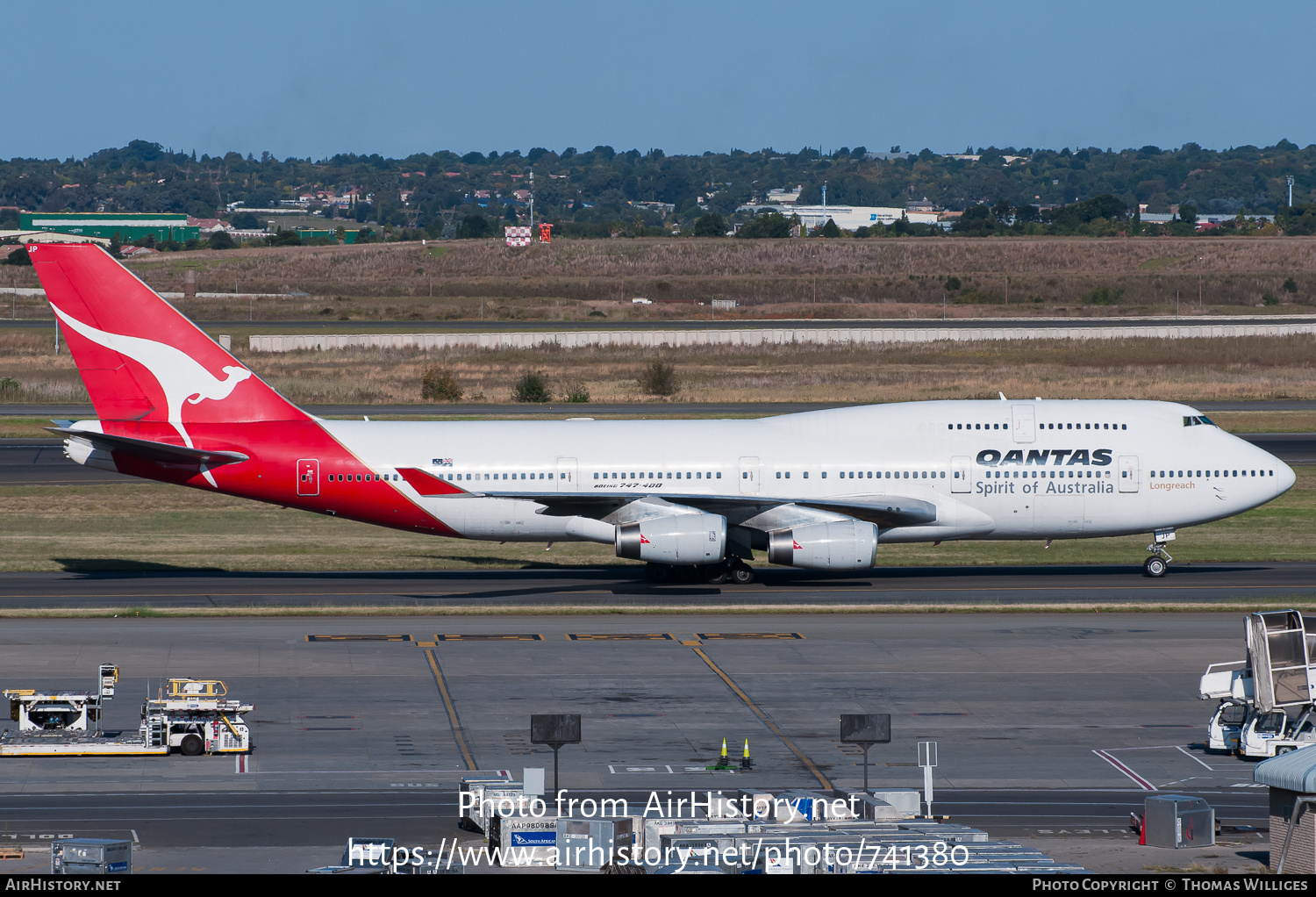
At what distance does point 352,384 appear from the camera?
9431cm

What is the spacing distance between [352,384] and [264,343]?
828 inches

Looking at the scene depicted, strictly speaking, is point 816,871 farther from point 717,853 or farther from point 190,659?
point 190,659

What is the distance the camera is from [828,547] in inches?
1636

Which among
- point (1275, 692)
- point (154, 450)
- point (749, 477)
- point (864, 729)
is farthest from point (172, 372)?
point (1275, 692)

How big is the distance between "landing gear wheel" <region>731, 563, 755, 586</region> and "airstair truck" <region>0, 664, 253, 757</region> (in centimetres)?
2024

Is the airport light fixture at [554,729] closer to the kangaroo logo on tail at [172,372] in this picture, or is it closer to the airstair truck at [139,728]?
the airstair truck at [139,728]

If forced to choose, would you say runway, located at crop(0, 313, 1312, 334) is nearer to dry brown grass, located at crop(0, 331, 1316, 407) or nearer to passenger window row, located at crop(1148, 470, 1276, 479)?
dry brown grass, located at crop(0, 331, 1316, 407)

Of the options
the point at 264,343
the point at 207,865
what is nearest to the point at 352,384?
the point at 264,343

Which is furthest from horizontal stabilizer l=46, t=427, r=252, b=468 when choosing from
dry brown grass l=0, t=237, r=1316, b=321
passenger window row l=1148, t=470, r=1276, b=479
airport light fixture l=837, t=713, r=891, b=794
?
dry brown grass l=0, t=237, r=1316, b=321

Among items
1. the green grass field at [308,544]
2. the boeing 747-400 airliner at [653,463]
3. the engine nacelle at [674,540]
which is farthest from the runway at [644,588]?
the green grass field at [308,544]

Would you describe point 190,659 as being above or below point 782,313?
below

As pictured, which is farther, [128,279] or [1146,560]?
[1146,560]

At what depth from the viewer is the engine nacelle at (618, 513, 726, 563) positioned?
4131cm

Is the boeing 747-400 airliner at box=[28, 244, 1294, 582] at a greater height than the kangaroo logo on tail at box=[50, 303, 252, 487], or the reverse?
the kangaroo logo on tail at box=[50, 303, 252, 487]
